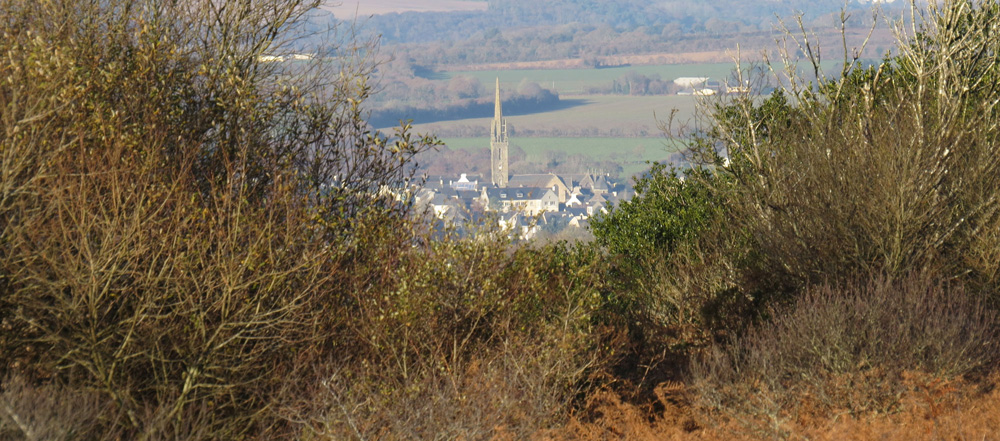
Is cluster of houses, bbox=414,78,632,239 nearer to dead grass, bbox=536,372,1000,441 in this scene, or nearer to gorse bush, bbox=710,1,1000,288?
gorse bush, bbox=710,1,1000,288

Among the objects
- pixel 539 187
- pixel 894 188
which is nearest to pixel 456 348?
pixel 894 188

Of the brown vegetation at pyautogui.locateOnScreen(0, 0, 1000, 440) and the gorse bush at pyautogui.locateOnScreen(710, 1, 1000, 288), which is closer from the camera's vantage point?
the brown vegetation at pyautogui.locateOnScreen(0, 0, 1000, 440)

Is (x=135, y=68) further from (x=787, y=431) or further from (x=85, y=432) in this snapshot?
(x=787, y=431)

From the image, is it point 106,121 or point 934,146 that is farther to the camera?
point 934,146

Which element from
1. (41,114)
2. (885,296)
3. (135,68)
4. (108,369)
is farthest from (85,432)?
(885,296)

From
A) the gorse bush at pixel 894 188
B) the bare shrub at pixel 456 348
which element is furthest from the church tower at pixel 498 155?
the bare shrub at pixel 456 348

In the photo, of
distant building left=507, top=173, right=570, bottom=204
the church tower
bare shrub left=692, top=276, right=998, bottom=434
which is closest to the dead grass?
bare shrub left=692, top=276, right=998, bottom=434

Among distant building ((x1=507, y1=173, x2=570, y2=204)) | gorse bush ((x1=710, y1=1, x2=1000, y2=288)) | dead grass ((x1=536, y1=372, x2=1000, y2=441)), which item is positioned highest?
gorse bush ((x1=710, y1=1, x2=1000, y2=288))

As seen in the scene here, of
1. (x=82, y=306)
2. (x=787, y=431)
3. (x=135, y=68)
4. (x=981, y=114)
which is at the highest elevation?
(x=135, y=68)

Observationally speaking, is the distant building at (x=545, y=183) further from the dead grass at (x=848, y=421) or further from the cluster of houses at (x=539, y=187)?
the dead grass at (x=848, y=421)
